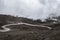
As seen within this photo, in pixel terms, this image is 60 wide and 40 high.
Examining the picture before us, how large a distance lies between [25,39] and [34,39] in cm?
523

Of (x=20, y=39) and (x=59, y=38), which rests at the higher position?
(x=59, y=38)

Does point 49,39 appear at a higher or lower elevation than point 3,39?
higher

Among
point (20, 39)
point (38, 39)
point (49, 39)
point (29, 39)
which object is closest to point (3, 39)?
point (20, 39)

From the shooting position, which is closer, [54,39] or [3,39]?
[54,39]

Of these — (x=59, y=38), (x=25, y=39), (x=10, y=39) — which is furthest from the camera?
(x=10, y=39)

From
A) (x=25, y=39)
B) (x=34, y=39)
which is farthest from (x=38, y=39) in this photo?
(x=25, y=39)

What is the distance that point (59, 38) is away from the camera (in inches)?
1820

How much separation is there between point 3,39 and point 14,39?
20.7 ft

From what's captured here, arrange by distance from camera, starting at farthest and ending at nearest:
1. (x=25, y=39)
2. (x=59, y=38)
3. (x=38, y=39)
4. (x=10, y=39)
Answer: (x=10, y=39) < (x=25, y=39) < (x=38, y=39) < (x=59, y=38)

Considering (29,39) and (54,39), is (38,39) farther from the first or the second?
(54,39)

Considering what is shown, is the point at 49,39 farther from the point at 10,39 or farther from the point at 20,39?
the point at 10,39

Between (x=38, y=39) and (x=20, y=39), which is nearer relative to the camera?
(x=38, y=39)

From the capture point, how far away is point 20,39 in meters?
61.0

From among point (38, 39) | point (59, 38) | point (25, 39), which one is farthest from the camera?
point (25, 39)
